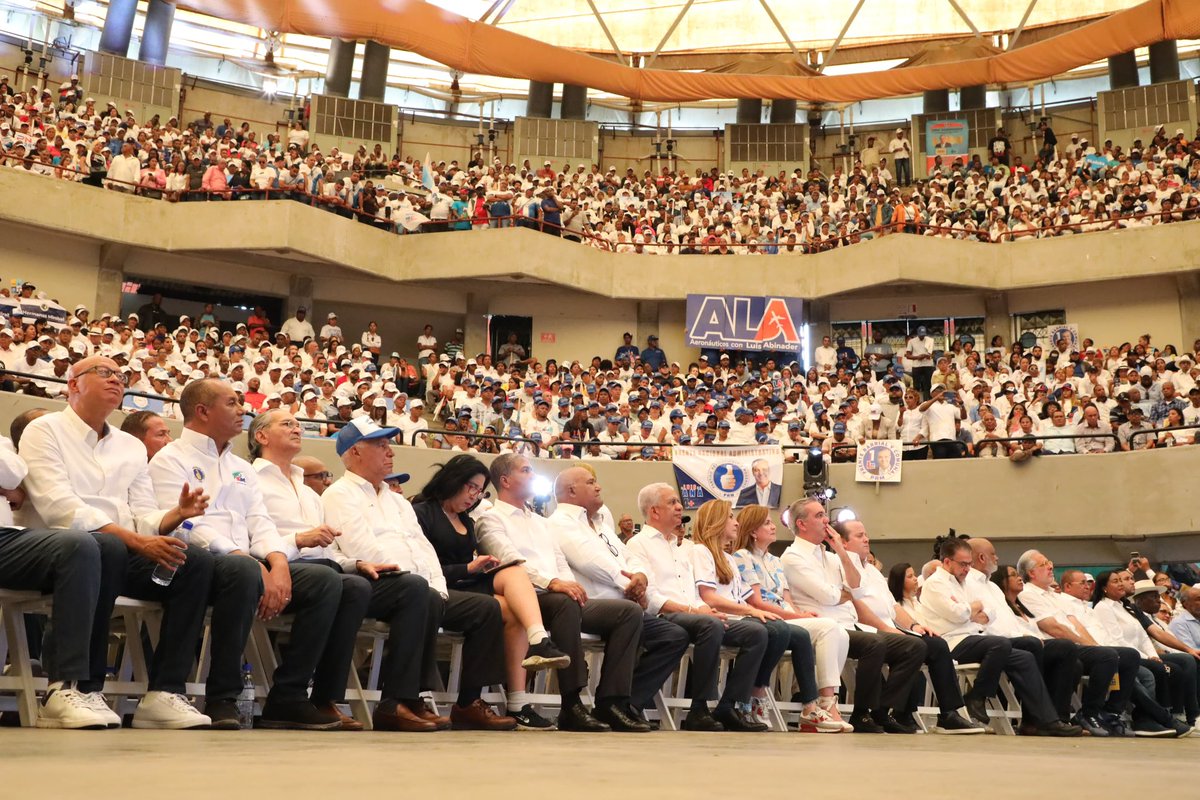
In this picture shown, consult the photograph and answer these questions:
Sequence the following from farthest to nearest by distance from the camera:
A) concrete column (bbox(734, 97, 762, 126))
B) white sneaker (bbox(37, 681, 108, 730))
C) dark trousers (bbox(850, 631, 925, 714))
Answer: concrete column (bbox(734, 97, 762, 126)) < dark trousers (bbox(850, 631, 925, 714)) < white sneaker (bbox(37, 681, 108, 730))

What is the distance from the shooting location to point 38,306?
14.1m

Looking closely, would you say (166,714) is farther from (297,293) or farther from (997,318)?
(997,318)

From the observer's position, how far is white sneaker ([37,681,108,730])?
3.35 m

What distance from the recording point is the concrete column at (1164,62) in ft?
69.7

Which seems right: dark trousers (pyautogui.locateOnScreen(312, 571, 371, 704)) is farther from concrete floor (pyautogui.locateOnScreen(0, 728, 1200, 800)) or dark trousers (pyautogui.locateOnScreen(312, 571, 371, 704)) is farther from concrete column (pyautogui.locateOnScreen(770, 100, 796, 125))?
concrete column (pyautogui.locateOnScreen(770, 100, 796, 125))

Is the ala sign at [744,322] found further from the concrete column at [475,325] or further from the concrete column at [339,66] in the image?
the concrete column at [339,66]

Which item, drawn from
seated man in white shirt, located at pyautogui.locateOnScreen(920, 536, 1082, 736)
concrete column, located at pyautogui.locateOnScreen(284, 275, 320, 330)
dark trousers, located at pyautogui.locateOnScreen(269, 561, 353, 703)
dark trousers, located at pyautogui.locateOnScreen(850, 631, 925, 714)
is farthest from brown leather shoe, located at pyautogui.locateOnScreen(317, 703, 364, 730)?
concrete column, located at pyautogui.locateOnScreen(284, 275, 320, 330)

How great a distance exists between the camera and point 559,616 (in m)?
5.12

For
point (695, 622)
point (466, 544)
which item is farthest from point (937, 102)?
point (466, 544)

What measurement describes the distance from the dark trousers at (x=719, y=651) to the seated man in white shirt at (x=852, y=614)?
852mm

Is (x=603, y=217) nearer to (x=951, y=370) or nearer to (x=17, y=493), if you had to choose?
(x=951, y=370)

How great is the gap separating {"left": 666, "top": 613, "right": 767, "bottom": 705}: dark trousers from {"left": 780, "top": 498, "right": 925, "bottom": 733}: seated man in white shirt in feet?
2.79

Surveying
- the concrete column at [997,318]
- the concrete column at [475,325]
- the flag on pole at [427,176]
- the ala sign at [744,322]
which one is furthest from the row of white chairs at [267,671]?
the flag on pole at [427,176]

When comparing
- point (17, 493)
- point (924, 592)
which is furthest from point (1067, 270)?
point (17, 493)
